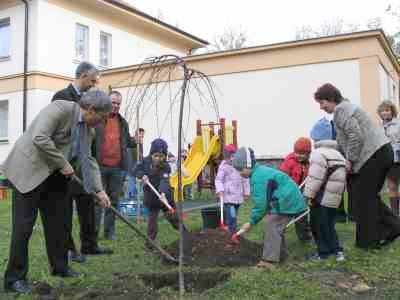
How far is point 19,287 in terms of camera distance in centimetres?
378

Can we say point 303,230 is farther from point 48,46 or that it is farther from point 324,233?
point 48,46

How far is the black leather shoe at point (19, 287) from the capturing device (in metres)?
3.76

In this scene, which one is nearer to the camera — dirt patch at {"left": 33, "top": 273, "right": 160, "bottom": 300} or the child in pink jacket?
dirt patch at {"left": 33, "top": 273, "right": 160, "bottom": 300}

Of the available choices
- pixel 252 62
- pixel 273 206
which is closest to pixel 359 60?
pixel 252 62

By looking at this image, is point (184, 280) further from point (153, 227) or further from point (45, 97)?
point (45, 97)

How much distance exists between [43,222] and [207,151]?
→ 24.1 ft

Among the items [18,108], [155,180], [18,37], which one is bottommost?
[155,180]

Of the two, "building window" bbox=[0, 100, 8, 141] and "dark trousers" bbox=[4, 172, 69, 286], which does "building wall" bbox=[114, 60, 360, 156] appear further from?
"dark trousers" bbox=[4, 172, 69, 286]

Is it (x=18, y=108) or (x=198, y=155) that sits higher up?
(x=18, y=108)

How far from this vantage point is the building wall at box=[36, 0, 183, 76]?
54.7 feet

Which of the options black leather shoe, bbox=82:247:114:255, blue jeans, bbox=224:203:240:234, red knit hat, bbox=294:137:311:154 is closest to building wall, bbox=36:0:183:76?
blue jeans, bbox=224:203:240:234

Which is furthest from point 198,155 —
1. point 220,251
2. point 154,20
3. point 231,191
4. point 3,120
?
point 154,20

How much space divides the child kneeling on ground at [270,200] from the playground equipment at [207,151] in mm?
5913

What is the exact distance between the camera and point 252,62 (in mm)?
13648
